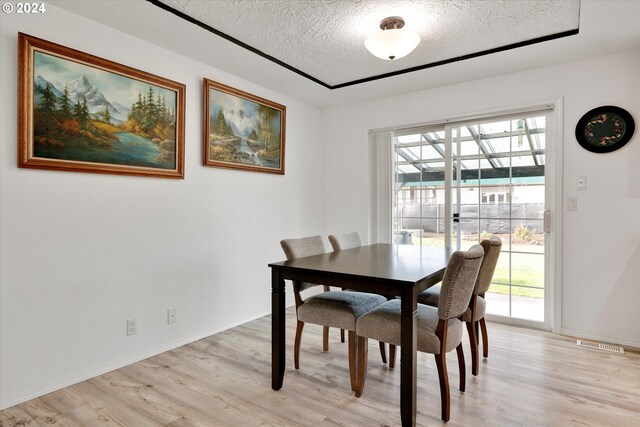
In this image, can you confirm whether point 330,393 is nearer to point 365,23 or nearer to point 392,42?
point 392,42

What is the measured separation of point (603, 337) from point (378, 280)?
2393mm

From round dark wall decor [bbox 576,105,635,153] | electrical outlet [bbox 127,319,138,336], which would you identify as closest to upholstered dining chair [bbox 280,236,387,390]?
electrical outlet [bbox 127,319,138,336]

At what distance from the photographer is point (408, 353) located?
5.66 feet

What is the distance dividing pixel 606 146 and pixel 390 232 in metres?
2.06

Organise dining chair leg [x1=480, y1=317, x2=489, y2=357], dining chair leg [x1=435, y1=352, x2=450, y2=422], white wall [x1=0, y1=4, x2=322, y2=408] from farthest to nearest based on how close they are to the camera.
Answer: dining chair leg [x1=480, y1=317, x2=489, y2=357] → white wall [x1=0, y1=4, x2=322, y2=408] → dining chair leg [x1=435, y1=352, x2=450, y2=422]

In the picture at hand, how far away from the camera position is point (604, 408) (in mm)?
1969

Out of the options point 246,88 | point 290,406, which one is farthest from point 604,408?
point 246,88

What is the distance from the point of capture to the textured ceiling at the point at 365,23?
7.34 feet

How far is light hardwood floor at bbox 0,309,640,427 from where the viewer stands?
1886 millimetres

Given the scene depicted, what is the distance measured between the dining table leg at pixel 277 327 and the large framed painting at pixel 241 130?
1.48 meters

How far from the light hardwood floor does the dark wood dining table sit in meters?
0.24

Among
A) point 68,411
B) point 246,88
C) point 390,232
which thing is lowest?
point 68,411

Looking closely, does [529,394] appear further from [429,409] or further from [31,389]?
[31,389]

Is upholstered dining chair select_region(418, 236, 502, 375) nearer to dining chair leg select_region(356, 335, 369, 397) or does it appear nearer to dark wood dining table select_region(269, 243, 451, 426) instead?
dark wood dining table select_region(269, 243, 451, 426)
